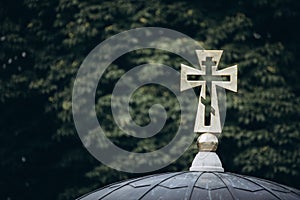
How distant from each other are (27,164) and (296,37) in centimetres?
439

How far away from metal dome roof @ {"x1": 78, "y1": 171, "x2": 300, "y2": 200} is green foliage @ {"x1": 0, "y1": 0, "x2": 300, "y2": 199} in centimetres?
858

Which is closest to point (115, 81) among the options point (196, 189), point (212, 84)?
point (212, 84)

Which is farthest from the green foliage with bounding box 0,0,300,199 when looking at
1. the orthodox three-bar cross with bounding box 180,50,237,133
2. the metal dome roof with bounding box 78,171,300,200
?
the metal dome roof with bounding box 78,171,300,200

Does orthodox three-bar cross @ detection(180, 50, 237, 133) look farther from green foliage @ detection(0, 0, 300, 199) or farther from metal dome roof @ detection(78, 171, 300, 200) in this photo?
green foliage @ detection(0, 0, 300, 199)

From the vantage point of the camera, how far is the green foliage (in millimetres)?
15633

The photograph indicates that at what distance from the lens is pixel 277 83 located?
52.4ft

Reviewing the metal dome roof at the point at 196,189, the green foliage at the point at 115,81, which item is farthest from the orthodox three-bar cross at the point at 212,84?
the green foliage at the point at 115,81

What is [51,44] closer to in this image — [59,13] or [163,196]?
[59,13]

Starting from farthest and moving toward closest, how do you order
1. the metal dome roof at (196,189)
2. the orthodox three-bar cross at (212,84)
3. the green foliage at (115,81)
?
the green foliage at (115,81) < the orthodox three-bar cross at (212,84) < the metal dome roof at (196,189)

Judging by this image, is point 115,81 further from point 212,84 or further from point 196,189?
point 196,189

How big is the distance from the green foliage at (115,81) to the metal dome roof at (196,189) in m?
8.58

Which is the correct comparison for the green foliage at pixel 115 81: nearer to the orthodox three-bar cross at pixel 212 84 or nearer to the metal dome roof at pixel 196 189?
the orthodox three-bar cross at pixel 212 84

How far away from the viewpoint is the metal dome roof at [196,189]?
6249 millimetres

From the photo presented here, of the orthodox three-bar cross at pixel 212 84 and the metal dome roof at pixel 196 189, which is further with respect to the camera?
the orthodox three-bar cross at pixel 212 84
